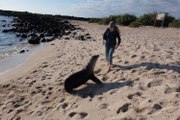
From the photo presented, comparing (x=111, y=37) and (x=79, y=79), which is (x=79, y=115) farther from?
(x=111, y=37)

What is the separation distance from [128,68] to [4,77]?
4.50 metres

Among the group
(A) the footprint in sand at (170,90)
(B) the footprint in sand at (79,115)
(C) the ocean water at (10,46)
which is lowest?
(C) the ocean water at (10,46)

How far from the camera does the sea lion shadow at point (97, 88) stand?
8132 mm

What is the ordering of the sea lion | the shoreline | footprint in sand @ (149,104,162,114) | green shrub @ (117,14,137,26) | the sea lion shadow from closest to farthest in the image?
footprint in sand @ (149,104,162,114)
the sea lion shadow
the sea lion
the shoreline
green shrub @ (117,14,137,26)

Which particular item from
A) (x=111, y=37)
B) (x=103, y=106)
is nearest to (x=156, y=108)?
(x=103, y=106)

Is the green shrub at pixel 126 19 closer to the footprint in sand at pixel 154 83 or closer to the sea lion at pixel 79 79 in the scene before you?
the sea lion at pixel 79 79

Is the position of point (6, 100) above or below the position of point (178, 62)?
below

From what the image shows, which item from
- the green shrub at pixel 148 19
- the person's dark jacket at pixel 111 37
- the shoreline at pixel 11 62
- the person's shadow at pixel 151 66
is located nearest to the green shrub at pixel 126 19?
the green shrub at pixel 148 19

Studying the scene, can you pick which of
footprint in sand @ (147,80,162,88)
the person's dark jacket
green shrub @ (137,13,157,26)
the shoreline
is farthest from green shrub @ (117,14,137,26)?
footprint in sand @ (147,80,162,88)

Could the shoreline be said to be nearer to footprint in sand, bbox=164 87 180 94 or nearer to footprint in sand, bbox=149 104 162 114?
footprint in sand, bbox=164 87 180 94

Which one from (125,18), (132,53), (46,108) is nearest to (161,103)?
(46,108)

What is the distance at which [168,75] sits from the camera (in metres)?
8.42

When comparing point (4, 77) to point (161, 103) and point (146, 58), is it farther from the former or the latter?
point (161, 103)

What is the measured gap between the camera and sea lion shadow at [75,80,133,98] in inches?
320
